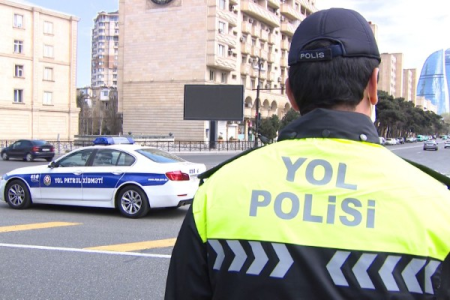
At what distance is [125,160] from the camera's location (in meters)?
9.98

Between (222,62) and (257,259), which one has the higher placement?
(222,62)

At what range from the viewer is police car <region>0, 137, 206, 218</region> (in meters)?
9.58

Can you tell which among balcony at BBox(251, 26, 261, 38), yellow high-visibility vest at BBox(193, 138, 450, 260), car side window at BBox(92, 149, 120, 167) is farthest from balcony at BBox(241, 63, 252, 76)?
yellow high-visibility vest at BBox(193, 138, 450, 260)

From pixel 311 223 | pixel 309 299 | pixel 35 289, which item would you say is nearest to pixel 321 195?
pixel 311 223

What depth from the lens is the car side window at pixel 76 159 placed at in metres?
10.3

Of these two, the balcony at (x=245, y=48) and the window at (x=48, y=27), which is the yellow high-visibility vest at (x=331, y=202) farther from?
the balcony at (x=245, y=48)

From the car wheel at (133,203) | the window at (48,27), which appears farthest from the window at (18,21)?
the car wheel at (133,203)

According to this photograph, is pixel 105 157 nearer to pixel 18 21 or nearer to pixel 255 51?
pixel 18 21

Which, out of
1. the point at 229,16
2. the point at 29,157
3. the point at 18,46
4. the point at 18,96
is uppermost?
the point at 229,16

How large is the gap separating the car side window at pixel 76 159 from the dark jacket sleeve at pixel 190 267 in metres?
9.28

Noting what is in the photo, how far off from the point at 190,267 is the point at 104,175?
28.9 ft

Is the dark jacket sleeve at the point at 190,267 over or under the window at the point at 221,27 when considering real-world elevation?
under

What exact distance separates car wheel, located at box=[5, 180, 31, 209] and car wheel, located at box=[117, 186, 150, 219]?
2.36 meters

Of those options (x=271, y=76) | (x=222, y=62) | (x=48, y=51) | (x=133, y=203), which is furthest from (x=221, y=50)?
(x=133, y=203)
